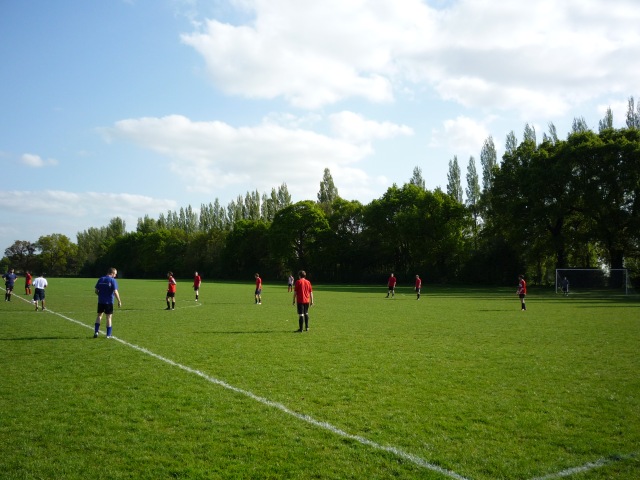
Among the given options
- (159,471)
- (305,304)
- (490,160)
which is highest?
(490,160)

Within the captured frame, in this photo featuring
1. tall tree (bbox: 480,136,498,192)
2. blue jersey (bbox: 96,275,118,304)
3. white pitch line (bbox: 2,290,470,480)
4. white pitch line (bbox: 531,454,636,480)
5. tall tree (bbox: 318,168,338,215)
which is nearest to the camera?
white pitch line (bbox: 531,454,636,480)

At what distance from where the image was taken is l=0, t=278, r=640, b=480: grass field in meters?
5.57

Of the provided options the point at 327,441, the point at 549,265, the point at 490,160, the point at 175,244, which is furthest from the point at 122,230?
the point at 327,441

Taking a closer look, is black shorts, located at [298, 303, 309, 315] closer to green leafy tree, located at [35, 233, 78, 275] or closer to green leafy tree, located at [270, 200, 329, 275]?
green leafy tree, located at [270, 200, 329, 275]

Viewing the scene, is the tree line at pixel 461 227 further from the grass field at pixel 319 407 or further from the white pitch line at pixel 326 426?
the white pitch line at pixel 326 426

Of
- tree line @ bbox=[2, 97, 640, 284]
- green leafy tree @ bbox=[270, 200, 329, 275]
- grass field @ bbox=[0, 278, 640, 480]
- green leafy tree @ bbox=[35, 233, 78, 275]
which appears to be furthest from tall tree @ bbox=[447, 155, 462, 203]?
green leafy tree @ bbox=[35, 233, 78, 275]

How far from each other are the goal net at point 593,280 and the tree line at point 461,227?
13.7 ft

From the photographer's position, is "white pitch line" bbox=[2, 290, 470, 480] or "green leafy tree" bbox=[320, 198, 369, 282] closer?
"white pitch line" bbox=[2, 290, 470, 480]

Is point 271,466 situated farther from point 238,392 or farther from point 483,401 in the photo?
point 483,401

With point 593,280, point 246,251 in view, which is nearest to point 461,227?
point 593,280

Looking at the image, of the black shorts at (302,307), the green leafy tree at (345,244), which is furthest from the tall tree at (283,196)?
the black shorts at (302,307)

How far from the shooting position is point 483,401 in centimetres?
804

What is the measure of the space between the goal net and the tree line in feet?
13.7

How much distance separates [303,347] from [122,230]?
15968 centimetres
